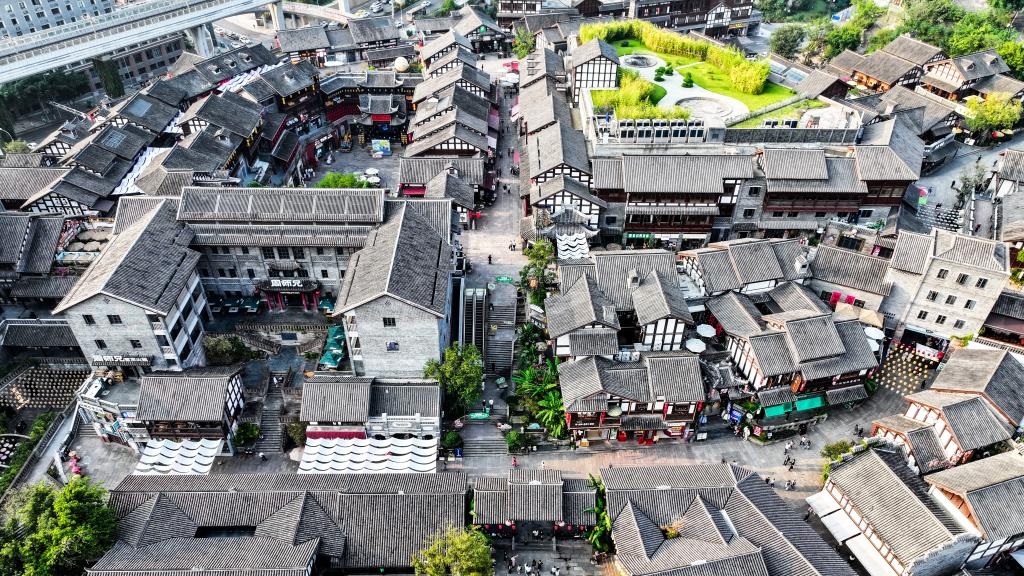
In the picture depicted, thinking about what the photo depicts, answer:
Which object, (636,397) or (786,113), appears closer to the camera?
(636,397)

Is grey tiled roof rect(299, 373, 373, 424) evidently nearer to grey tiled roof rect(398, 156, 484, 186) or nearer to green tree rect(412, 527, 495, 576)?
green tree rect(412, 527, 495, 576)

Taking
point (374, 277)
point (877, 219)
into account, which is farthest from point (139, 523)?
point (877, 219)

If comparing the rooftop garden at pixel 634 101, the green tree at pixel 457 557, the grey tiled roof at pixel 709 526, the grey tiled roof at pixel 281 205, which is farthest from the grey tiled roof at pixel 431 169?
the green tree at pixel 457 557

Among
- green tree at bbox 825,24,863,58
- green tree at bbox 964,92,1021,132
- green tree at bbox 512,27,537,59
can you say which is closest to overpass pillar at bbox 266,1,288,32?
green tree at bbox 512,27,537,59

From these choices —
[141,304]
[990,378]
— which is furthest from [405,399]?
[990,378]

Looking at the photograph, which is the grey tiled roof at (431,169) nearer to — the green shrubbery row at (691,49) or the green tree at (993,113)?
the green shrubbery row at (691,49)

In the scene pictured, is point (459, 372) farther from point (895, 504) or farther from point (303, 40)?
point (303, 40)

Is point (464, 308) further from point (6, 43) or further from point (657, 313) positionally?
point (6, 43)
